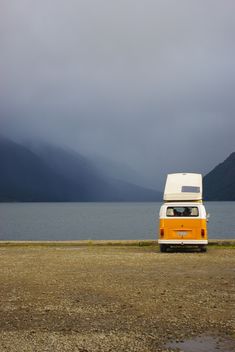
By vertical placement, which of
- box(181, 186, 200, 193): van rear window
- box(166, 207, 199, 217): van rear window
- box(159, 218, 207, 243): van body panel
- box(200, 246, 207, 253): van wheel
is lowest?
box(200, 246, 207, 253): van wheel

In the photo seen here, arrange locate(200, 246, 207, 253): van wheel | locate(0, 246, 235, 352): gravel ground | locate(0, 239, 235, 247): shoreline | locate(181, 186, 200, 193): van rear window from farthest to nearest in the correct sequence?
locate(0, 239, 235, 247): shoreline < locate(181, 186, 200, 193): van rear window < locate(200, 246, 207, 253): van wheel < locate(0, 246, 235, 352): gravel ground

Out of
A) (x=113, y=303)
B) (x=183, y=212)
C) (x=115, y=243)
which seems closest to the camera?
(x=113, y=303)

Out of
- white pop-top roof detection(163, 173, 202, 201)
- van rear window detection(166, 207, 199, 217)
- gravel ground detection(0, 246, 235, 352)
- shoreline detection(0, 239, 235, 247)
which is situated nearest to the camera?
gravel ground detection(0, 246, 235, 352)

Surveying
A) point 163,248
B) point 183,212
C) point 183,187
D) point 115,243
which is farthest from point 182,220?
point 115,243

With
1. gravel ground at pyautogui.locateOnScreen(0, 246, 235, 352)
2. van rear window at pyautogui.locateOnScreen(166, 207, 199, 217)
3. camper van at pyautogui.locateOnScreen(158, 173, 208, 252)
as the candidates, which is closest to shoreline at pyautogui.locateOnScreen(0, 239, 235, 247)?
camper van at pyautogui.locateOnScreen(158, 173, 208, 252)

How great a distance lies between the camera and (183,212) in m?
21.5

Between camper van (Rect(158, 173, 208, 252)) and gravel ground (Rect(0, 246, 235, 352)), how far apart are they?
3636 millimetres

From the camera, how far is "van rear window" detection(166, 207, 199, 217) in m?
21.2

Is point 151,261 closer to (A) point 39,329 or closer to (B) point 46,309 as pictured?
(B) point 46,309

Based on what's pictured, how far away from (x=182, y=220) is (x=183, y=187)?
6.37ft

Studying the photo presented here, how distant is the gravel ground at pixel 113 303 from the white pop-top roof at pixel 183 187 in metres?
4.91

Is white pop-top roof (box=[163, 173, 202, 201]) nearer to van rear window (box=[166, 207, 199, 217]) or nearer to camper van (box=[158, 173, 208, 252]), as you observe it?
camper van (box=[158, 173, 208, 252])

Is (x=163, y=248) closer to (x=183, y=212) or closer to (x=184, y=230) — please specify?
(x=184, y=230)

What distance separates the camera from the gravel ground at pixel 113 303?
7391mm
